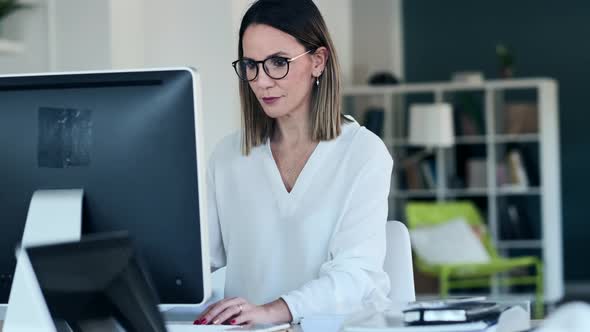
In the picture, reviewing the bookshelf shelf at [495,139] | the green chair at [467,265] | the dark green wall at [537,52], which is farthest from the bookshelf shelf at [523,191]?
the dark green wall at [537,52]

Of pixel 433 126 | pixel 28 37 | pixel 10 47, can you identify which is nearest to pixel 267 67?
pixel 10 47

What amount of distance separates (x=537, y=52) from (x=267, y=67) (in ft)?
26.8

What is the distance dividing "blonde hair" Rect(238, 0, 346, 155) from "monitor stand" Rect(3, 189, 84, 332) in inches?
25.8

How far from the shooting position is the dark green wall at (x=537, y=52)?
33.2 feet

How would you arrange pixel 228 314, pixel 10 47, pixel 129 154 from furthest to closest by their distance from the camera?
pixel 10 47
pixel 228 314
pixel 129 154

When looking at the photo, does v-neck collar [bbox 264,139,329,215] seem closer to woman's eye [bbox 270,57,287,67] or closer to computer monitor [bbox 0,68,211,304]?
woman's eye [bbox 270,57,287,67]

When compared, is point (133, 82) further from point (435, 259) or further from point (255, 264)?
point (435, 259)

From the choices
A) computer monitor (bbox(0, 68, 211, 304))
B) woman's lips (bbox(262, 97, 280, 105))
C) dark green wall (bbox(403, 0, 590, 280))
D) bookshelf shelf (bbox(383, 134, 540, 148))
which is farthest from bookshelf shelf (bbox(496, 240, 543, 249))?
computer monitor (bbox(0, 68, 211, 304))

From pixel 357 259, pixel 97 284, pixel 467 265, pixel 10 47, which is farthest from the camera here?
pixel 467 265

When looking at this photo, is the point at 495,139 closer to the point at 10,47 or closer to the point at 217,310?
the point at 10,47

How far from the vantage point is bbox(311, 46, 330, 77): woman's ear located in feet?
7.86

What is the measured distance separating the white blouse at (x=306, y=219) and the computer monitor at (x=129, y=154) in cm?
46

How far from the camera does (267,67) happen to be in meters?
2.27

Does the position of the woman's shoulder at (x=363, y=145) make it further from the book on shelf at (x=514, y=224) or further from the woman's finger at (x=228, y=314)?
the book on shelf at (x=514, y=224)
